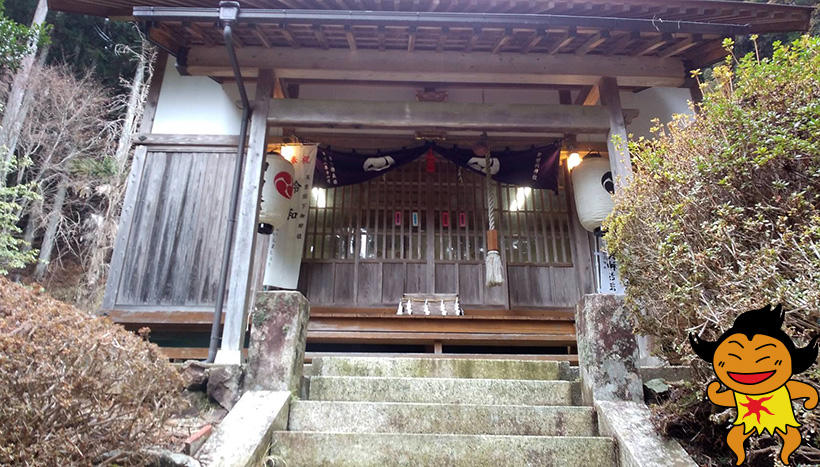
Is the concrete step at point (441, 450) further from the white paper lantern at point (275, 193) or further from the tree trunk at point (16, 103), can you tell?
the tree trunk at point (16, 103)

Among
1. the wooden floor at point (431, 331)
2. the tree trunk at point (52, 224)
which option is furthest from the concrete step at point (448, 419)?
the tree trunk at point (52, 224)

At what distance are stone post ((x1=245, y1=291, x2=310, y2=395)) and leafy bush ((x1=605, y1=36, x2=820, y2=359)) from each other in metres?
2.43

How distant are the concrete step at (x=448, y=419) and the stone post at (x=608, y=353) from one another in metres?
0.21

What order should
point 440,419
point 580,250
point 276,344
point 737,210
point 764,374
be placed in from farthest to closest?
point 580,250
point 276,344
point 440,419
point 737,210
point 764,374

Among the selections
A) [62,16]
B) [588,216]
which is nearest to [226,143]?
[588,216]

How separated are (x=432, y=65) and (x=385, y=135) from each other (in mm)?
Answer: 2037

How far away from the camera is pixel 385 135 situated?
758 cm

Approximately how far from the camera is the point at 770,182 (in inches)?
96.3

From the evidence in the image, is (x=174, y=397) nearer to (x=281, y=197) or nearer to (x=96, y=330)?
(x=96, y=330)

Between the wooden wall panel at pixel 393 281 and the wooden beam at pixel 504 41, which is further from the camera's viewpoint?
the wooden wall panel at pixel 393 281

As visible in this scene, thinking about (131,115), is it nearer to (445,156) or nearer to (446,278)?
(445,156)

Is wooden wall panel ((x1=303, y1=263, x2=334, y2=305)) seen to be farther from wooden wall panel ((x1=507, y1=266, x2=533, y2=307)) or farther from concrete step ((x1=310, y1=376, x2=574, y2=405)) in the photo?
concrete step ((x1=310, y1=376, x2=574, y2=405))

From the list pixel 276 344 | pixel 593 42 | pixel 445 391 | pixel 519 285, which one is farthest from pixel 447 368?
pixel 593 42

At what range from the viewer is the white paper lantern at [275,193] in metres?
6.30
